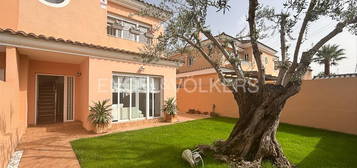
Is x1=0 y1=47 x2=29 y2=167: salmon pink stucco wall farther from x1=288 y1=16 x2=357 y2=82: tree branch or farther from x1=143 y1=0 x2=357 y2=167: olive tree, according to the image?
x1=288 y1=16 x2=357 y2=82: tree branch

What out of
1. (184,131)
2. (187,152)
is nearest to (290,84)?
(187,152)

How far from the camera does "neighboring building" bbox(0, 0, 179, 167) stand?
35.1ft

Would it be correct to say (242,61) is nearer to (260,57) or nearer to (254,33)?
(260,57)

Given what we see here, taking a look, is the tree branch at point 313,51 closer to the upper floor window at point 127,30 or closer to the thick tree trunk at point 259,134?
the thick tree trunk at point 259,134

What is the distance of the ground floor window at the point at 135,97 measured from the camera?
13481 millimetres

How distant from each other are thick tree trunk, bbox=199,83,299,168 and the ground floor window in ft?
28.0

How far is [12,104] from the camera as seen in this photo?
8250 millimetres

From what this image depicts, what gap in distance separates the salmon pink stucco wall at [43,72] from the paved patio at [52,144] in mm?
1459

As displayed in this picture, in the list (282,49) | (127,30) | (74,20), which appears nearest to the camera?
(282,49)

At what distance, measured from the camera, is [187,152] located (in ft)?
22.8

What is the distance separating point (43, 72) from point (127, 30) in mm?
7132

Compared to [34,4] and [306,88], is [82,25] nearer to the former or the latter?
[34,4]

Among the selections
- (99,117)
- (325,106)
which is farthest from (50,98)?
(325,106)

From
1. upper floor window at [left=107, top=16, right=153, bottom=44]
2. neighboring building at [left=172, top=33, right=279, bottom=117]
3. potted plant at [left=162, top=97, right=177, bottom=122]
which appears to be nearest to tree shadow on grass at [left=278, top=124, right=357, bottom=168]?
neighboring building at [left=172, top=33, right=279, bottom=117]
